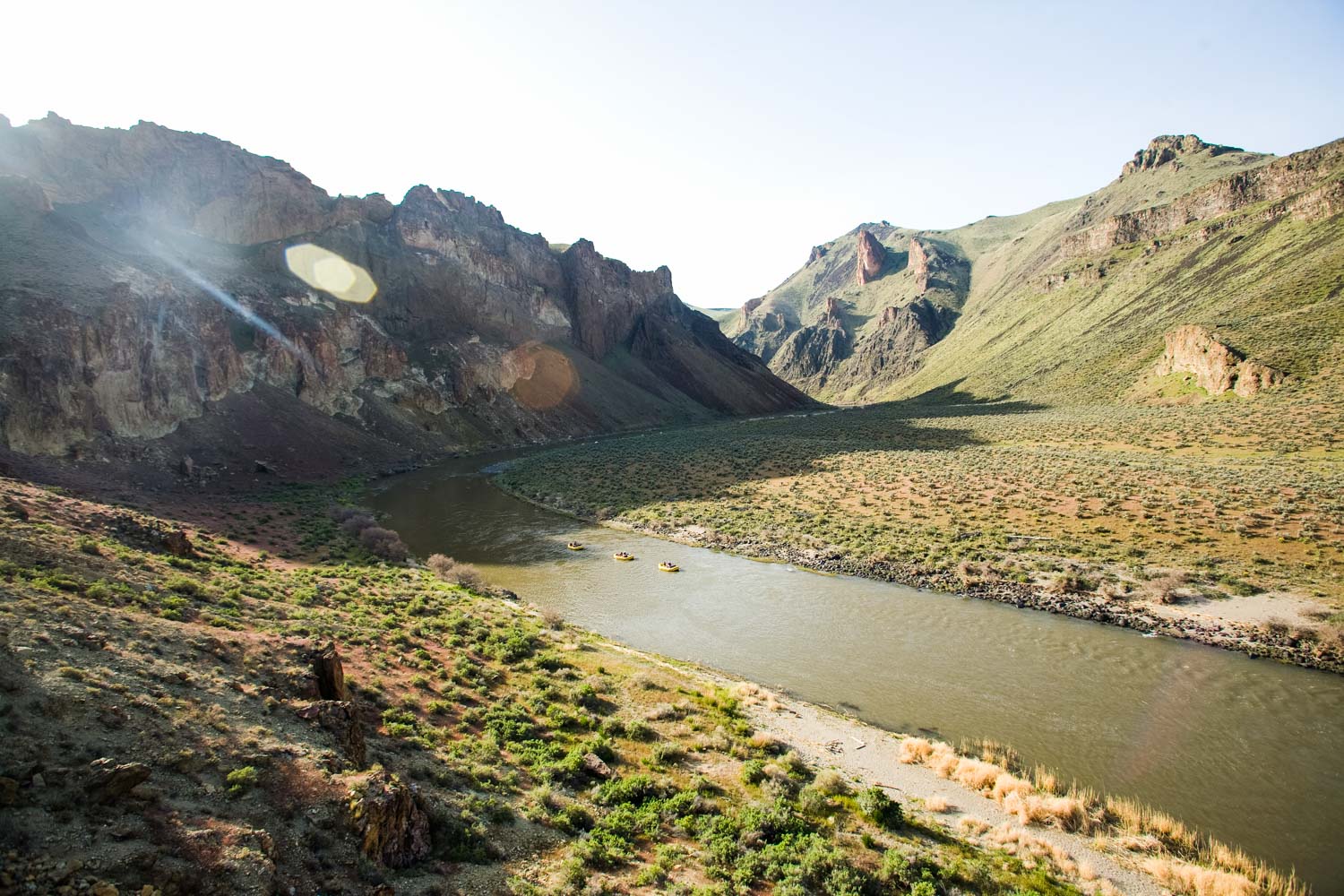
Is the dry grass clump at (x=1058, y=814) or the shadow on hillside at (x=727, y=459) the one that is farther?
the shadow on hillside at (x=727, y=459)

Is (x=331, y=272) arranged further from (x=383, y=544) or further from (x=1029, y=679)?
(x=1029, y=679)

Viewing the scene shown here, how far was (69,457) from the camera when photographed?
126 feet

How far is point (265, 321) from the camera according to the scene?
224ft

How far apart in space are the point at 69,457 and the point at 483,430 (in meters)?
50.1

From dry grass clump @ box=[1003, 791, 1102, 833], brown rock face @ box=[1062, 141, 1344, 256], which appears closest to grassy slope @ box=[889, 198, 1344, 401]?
brown rock face @ box=[1062, 141, 1344, 256]

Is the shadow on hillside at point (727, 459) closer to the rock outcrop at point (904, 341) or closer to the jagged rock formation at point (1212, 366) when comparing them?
the jagged rock formation at point (1212, 366)

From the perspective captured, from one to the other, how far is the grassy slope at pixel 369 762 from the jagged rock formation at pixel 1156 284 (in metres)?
74.8

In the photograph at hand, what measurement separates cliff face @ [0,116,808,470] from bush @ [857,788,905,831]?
165 feet

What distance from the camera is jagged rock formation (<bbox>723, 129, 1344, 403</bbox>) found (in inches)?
2874

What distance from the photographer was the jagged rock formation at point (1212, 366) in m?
60.6

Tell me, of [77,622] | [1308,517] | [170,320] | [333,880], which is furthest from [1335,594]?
[170,320]

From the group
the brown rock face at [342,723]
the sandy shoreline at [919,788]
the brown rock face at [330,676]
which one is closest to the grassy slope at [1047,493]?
the sandy shoreline at [919,788]

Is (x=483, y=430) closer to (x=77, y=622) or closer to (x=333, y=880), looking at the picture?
(x=77, y=622)

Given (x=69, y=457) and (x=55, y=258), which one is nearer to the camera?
(x=69, y=457)
